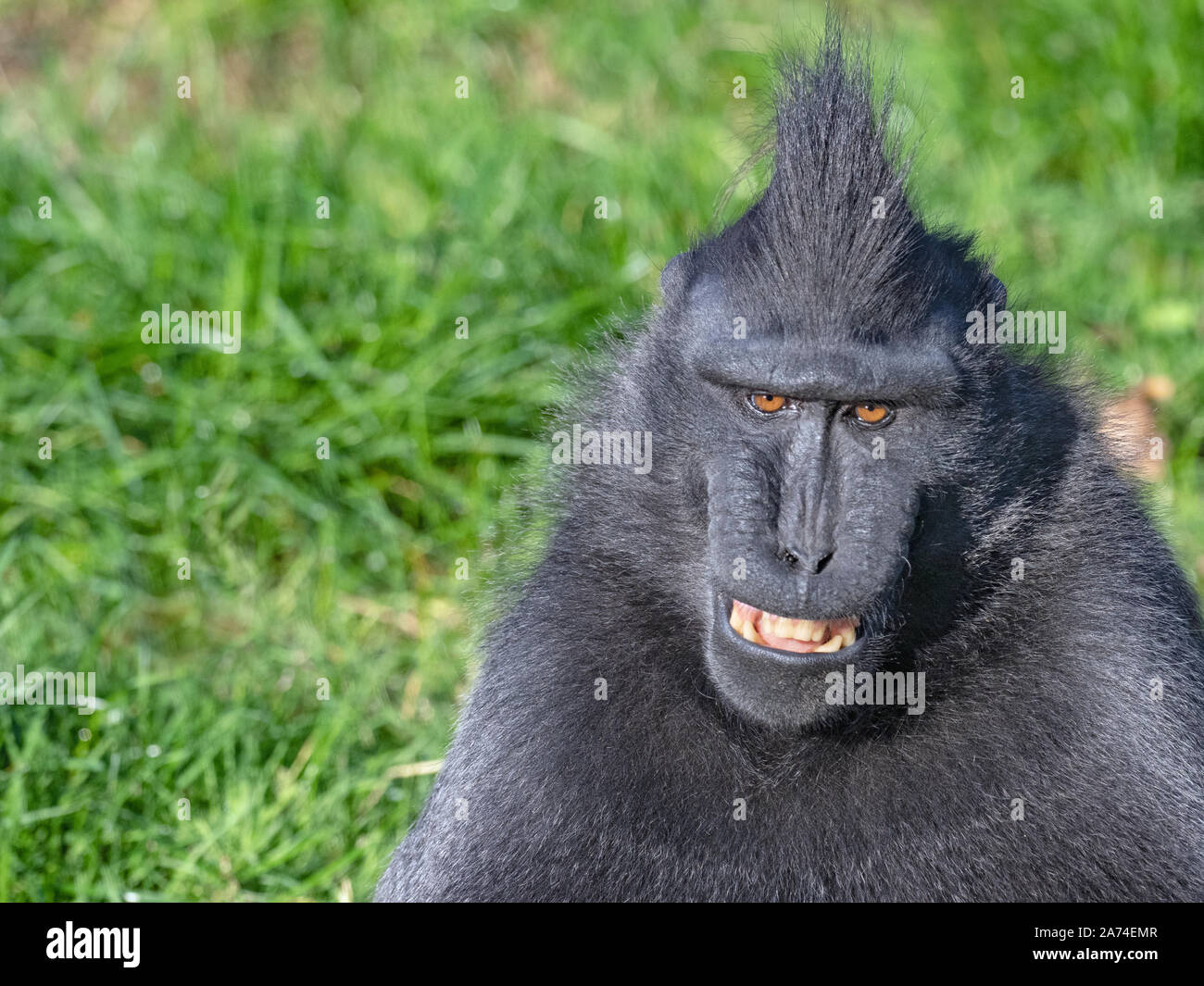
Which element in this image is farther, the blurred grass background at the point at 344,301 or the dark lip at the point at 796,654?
the blurred grass background at the point at 344,301

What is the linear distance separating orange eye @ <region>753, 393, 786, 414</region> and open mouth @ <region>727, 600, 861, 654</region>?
479 mm

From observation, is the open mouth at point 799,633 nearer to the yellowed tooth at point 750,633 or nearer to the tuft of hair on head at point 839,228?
the yellowed tooth at point 750,633

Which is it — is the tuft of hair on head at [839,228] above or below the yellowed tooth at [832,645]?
above

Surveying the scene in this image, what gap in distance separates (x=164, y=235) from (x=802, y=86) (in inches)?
145

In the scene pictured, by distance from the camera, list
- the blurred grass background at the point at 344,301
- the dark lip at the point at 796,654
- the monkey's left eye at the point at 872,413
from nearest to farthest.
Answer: the dark lip at the point at 796,654, the monkey's left eye at the point at 872,413, the blurred grass background at the point at 344,301

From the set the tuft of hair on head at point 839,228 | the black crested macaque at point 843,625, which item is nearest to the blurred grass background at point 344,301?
the tuft of hair on head at point 839,228

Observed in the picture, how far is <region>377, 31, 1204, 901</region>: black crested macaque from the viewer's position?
3691mm

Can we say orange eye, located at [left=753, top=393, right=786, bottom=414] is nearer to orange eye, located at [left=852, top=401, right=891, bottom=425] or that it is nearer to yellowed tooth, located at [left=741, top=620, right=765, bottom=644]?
orange eye, located at [left=852, top=401, right=891, bottom=425]

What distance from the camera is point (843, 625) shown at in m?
3.67

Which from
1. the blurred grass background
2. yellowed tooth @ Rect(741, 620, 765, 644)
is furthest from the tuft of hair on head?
yellowed tooth @ Rect(741, 620, 765, 644)

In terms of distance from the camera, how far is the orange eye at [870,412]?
147 inches

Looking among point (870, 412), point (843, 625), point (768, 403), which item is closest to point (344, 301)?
point (768, 403)

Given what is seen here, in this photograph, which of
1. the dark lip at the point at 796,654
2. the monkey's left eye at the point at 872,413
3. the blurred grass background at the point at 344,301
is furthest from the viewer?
the blurred grass background at the point at 344,301
